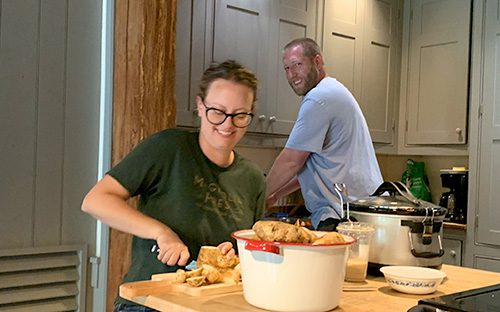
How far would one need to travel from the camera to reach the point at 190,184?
1.58 meters

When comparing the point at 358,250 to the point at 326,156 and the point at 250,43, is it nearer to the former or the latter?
the point at 326,156

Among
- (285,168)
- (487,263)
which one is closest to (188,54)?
(285,168)

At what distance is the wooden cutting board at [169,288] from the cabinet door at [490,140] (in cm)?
246

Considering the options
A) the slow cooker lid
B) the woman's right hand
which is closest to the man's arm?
the slow cooker lid

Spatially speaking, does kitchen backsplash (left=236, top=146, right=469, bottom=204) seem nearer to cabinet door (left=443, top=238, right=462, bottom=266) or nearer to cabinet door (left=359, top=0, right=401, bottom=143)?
cabinet door (left=359, top=0, right=401, bottom=143)

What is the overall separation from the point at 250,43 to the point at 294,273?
2.05 metres

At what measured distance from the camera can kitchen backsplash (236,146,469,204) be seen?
363 cm

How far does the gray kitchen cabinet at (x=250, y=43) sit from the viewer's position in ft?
9.07

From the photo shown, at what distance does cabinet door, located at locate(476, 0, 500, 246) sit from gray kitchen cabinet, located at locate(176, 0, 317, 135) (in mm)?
1036

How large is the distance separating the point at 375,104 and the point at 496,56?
0.77 metres

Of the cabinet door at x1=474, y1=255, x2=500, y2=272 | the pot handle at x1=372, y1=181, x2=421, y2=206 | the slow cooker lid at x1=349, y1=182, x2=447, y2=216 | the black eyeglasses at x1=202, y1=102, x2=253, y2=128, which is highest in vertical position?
the black eyeglasses at x1=202, y1=102, x2=253, y2=128

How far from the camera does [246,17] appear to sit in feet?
9.87

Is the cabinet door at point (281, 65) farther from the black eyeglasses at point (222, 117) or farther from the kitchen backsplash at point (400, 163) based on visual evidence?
the black eyeglasses at point (222, 117)

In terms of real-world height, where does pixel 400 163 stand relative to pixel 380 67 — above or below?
below
